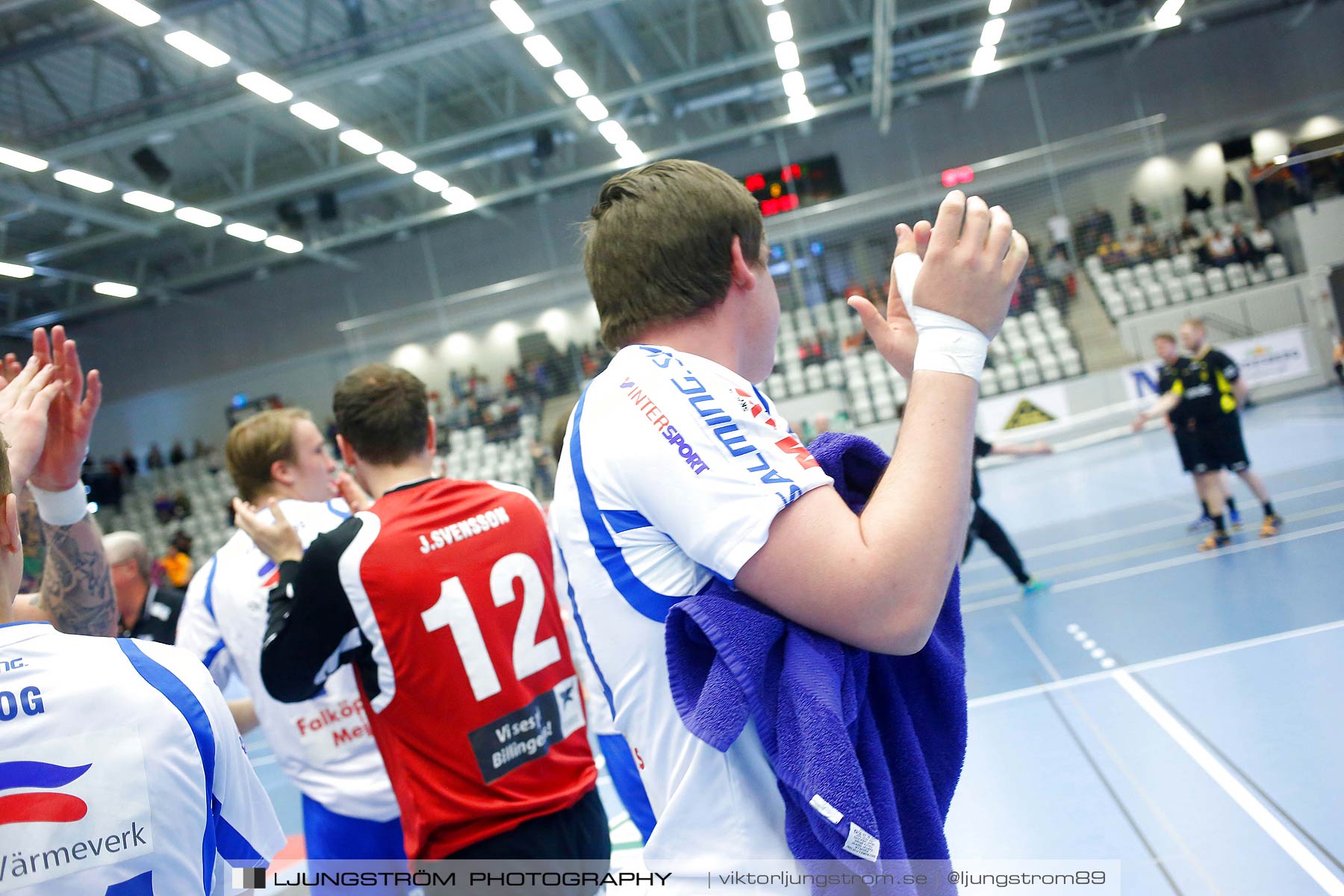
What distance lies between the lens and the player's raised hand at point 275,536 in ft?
7.57

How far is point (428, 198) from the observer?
21.2 meters

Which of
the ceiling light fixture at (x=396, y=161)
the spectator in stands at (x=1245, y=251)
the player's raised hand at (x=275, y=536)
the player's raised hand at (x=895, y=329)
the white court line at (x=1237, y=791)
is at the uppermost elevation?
the ceiling light fixture at (x=396, y=161)

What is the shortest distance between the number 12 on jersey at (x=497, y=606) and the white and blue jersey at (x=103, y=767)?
98 cm

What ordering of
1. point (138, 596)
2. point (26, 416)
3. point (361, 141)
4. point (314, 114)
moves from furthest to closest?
point (361, 141) → point (314, 114) → point (138, 596) → point (26, 416)

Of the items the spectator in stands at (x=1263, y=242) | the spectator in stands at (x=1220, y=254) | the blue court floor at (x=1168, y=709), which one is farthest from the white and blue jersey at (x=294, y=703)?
the spectator in stands at (x=1263, y=242)

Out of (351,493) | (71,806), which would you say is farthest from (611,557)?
(351,493)

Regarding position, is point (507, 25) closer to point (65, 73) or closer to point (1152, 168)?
point (65, 73)

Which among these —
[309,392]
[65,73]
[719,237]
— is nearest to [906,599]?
[719,237]

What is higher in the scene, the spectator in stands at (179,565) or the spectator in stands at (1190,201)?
the spectator in stands at (1190,201)

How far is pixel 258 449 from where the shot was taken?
3115mm

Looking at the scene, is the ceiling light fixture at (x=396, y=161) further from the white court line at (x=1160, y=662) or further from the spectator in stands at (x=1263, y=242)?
the spectator in stands at (x=1263, y=242)

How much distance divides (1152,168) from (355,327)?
13604 millimetres

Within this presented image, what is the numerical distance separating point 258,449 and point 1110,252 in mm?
16014

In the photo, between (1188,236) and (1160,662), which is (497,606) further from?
(1188,236)
